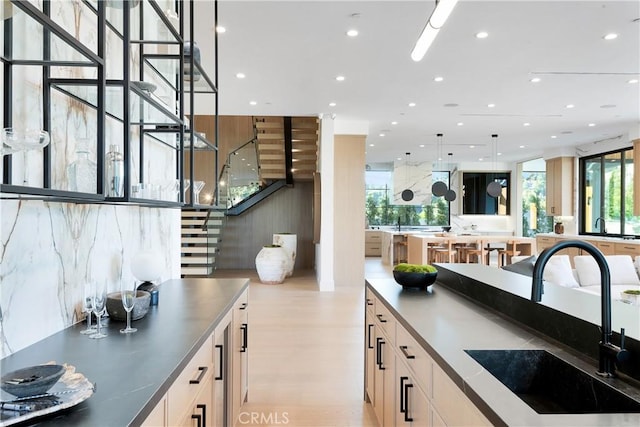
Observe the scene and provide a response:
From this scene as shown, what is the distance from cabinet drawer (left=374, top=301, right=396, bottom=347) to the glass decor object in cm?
154

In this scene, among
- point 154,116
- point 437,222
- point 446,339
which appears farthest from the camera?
point 437,222

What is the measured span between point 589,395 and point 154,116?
8.62 ft

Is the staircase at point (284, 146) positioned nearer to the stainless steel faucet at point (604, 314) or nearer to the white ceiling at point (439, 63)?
the white ceiling at point (439, 63)

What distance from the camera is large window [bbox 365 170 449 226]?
1502 centimetres

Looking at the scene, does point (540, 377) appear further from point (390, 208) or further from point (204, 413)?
point (390, 208)

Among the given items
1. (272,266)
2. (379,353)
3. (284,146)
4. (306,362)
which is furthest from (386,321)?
(284,146)

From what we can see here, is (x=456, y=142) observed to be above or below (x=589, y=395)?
above

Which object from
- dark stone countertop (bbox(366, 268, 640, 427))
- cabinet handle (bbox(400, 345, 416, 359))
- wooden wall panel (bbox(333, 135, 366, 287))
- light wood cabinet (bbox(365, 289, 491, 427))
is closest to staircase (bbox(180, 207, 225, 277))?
wooden wall panel (bbox(333, 135, 366, 287))

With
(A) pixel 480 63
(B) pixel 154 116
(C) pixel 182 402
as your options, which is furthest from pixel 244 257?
(C) pixel 182 402

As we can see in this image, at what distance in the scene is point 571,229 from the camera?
1100 centimetres

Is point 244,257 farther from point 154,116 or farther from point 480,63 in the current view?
point 154,116

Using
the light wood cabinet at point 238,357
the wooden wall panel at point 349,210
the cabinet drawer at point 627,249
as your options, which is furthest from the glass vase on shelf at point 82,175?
the cabinet drawer at point 627,249

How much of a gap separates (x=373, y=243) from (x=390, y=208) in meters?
1.91

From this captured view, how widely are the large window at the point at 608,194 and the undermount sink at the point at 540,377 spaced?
9397 millimetres
